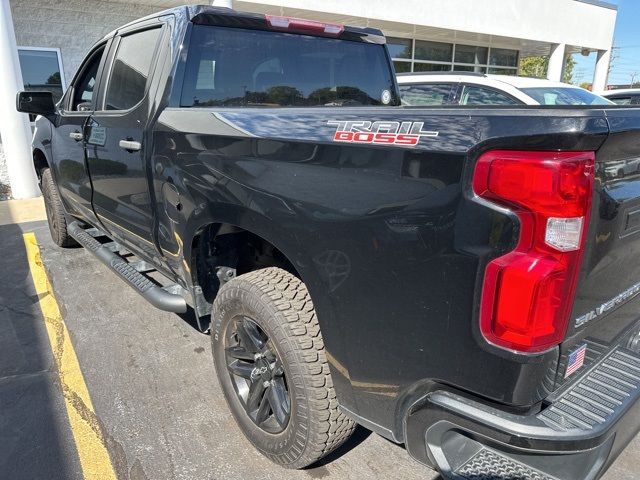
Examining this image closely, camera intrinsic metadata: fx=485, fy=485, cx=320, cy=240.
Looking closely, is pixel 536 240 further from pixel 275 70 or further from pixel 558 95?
pixel 558 95

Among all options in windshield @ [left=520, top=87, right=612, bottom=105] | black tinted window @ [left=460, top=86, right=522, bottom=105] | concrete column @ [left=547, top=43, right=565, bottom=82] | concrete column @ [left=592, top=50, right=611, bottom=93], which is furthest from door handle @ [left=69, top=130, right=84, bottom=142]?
concrete column @ [left=592, top=50, right=611, bottom=93]

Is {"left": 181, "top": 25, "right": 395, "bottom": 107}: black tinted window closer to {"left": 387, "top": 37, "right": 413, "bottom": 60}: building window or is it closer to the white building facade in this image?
the white building facade

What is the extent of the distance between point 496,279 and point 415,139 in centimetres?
48

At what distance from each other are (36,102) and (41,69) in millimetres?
6227

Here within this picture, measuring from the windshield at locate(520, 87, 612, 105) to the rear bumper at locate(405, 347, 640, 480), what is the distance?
209 inches

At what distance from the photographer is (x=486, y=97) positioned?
20.6ft

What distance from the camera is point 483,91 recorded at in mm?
6258

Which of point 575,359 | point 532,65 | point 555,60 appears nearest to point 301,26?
point 575,359

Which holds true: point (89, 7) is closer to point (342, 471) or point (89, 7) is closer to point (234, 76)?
point (234, 76)

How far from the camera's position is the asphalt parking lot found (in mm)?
2367

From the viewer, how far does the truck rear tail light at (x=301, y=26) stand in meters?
3.02

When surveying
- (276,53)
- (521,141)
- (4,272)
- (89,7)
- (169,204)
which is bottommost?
(4,272)

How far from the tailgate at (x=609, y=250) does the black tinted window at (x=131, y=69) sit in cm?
248

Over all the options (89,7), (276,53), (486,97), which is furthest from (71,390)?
(89,7)
